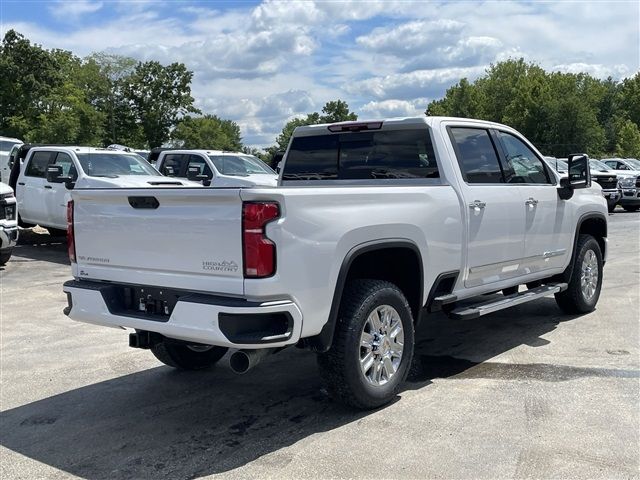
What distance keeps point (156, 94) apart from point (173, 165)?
4407 cm

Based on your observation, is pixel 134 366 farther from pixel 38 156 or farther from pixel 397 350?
pixel 38 156

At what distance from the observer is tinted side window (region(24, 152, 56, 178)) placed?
1322cm

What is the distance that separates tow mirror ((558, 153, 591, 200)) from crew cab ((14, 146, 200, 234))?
6.99 metres

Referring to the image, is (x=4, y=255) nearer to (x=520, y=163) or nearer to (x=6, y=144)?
(x=520, y=163)

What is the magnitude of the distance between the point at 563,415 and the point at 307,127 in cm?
338

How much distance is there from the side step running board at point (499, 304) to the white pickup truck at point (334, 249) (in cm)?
2

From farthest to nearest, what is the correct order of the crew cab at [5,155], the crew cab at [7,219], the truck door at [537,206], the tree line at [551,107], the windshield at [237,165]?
1. the tree line at [551,107]
2. the crew cab at [5,155]
3. the windshield at [237,165]
4. the crew cab at [7,219]
5. the truck door at [537,206]

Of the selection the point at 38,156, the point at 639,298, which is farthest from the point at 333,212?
the point at 38,156

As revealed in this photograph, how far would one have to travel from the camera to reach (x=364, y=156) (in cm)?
581

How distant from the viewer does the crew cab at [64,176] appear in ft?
38.8

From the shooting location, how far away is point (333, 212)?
4129 millimetres

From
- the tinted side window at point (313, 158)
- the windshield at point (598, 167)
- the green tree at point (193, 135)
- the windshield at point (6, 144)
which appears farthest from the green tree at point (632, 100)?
the tinted side window at point (313, 158)

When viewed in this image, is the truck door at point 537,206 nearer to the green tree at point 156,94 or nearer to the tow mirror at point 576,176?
the tow mirror at point 576,176

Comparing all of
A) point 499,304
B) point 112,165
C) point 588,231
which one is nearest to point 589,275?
point 588,231
